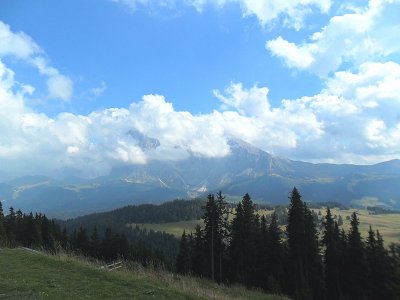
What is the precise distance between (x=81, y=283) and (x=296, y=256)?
44052 mm

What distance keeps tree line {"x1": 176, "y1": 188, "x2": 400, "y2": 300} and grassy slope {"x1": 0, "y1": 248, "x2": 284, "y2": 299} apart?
36.4m

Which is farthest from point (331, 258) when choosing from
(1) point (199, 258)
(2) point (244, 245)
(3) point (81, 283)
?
(3) point (81, 283)

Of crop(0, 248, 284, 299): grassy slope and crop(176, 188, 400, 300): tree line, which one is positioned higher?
crop(0, 248, 284, 299): grassy slope

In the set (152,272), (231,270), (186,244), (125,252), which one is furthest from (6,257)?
(125,252)

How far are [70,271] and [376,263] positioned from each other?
155 ft

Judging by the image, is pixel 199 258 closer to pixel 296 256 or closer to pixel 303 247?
pixel 296 256

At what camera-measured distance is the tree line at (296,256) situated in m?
53.9

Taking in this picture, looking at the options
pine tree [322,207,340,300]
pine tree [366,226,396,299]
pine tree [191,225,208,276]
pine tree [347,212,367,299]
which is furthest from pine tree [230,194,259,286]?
pine tree [366,226,396,299]

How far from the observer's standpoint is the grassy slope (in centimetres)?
1412

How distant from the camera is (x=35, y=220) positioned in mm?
87188

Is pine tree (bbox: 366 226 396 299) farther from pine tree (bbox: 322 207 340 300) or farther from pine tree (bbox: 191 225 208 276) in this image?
pine tree (bbox: 191 225 208 276)

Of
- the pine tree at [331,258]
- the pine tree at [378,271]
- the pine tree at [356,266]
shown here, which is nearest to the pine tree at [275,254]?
the pine tree at [331,258]

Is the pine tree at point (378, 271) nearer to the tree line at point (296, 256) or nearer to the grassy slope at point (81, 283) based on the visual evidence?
the tree line at point (296, 256)

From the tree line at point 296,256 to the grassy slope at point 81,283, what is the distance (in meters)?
36.4
